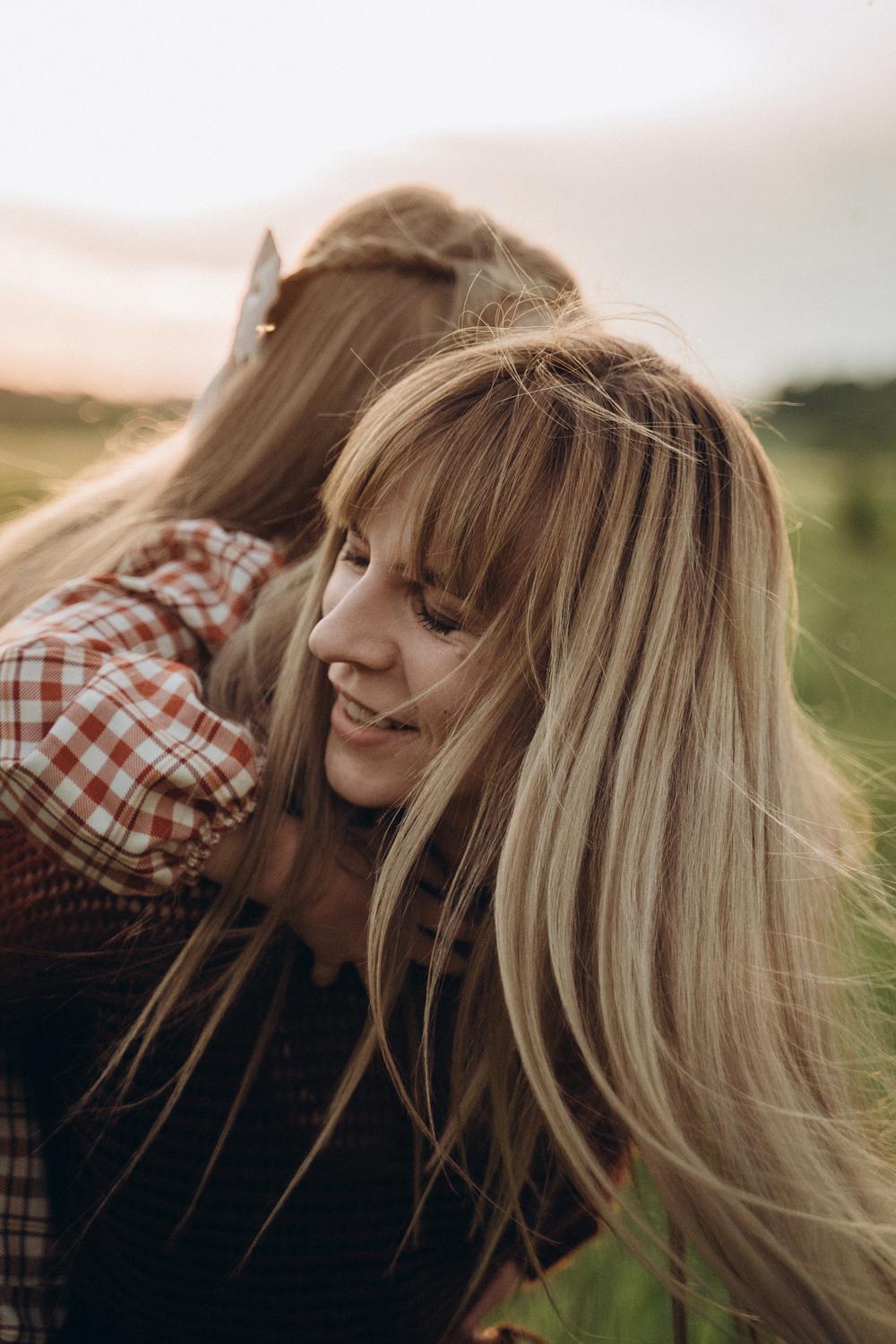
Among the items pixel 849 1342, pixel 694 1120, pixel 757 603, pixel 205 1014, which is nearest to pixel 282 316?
pixel 757 603

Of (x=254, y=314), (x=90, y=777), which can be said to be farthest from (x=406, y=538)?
(x=254, y=314)

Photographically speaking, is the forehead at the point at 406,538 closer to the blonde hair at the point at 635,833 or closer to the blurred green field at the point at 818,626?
the blonde hair at the point at 635,833

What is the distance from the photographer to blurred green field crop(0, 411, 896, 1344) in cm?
182

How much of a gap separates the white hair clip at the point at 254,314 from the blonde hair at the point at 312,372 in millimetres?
26

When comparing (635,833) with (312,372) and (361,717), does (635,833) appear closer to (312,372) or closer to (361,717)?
(361,717)

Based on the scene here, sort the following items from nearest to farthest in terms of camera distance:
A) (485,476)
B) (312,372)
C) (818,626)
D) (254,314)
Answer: (485,476) → (312,372) → (254,314) → (818,626)

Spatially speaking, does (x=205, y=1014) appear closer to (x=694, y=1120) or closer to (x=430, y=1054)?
(x=430, y=1054)

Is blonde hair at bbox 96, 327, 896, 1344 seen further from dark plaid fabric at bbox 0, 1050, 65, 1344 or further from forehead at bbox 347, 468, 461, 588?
dark plaid fabric at bbox 0, 1050, 65, 1344

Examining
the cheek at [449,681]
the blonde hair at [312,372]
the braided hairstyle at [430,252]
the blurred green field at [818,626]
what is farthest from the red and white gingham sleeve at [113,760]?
the braided hairstyle at [430,252]

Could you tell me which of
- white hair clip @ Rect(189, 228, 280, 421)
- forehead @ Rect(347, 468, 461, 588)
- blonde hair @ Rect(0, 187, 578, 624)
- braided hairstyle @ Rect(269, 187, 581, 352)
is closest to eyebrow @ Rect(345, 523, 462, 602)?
forehead @ Rect(347, 468, 461, 588)

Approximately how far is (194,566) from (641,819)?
2.68ft

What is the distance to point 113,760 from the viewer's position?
3.69 feet

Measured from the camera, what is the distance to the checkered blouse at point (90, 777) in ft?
3.65

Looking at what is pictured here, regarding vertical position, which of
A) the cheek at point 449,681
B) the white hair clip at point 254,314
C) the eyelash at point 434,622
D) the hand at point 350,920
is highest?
the white hair clip at point 254,314
